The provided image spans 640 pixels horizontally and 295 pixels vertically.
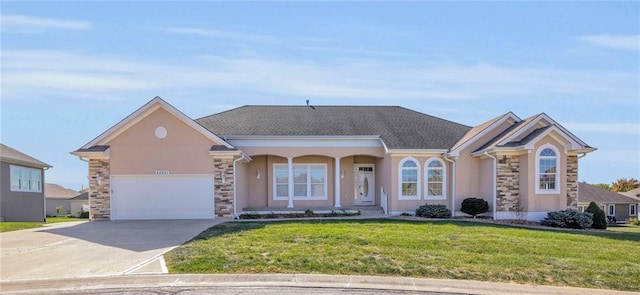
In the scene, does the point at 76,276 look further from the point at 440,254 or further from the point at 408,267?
the point at 440,254

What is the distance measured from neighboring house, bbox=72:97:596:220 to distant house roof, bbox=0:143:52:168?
9.44m

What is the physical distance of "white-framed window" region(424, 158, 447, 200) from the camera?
22219 millimetres

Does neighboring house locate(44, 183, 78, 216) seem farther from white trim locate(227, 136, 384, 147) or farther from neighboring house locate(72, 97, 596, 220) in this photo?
white trim locate(227, 136, 384, 147)

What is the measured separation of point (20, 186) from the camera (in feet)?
93.1

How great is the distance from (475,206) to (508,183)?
1.63 metres

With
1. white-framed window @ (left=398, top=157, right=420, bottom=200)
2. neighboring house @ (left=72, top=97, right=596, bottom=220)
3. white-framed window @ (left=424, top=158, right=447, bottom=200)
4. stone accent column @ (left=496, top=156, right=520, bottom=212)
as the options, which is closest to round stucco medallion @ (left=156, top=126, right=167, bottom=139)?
neighboring house @ (left=72, top=97, right=596, bottom=220)

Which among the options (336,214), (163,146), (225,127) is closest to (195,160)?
(163,146)

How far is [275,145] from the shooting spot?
2309 cm

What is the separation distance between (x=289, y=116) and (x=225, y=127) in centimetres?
375

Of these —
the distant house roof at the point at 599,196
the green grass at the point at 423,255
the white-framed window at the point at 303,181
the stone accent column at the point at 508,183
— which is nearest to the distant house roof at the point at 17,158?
the white-framed window at the point at 303,181

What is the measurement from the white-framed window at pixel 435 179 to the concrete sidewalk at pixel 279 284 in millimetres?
13405

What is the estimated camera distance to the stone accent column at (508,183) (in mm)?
20219

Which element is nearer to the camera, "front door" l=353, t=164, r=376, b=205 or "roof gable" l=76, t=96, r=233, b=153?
"roof gable" l=76, t=96, r=233, b=153

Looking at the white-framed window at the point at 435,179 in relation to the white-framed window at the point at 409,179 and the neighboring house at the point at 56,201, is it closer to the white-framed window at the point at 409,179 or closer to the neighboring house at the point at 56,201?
the white-framed window at the point at 409,179
